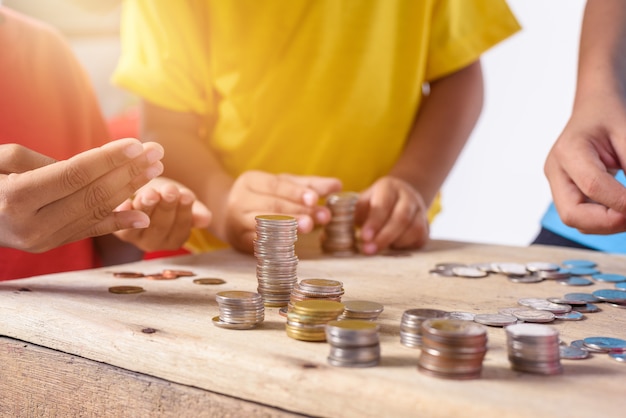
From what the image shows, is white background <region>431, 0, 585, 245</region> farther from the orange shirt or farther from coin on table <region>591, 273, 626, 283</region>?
coin on table <region>591, 273, 626, 283</region>

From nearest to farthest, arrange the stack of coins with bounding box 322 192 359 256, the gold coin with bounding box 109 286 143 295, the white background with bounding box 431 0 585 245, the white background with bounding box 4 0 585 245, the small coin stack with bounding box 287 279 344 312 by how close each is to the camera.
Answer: the small coin stack with bounding box 287 279 344 312 < the gold coin with bounding box 109 286 143 295 < the stack of coins with bounding box 322 192 359 256 < the white background with bounding box 4 0 585 245 < the white background with bounding box 431 0 585 245

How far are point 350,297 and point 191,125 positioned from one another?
32.3 inches

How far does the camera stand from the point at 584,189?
98 cm

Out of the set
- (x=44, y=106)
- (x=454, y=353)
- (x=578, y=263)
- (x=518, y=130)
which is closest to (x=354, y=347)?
(x=454, y=353)

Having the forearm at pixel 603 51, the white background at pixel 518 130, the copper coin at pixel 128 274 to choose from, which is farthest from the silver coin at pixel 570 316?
the white background at pixel 518 130

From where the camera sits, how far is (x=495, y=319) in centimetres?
76

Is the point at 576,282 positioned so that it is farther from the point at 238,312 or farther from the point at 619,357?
the point at 238,312

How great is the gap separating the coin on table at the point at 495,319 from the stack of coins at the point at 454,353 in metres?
0.16

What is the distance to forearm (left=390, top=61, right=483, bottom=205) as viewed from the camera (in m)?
1.50

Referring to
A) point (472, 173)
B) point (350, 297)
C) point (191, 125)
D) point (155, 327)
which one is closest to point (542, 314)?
point (350, 297)

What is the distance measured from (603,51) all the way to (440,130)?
1.43 ft

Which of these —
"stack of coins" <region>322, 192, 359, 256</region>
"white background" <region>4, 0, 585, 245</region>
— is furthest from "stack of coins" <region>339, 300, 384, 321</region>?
"white background" <region>4, 0, 585, 245</region>

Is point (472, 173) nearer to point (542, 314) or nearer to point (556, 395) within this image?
point (542, 314)

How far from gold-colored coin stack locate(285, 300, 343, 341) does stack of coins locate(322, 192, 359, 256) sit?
0.56 m
